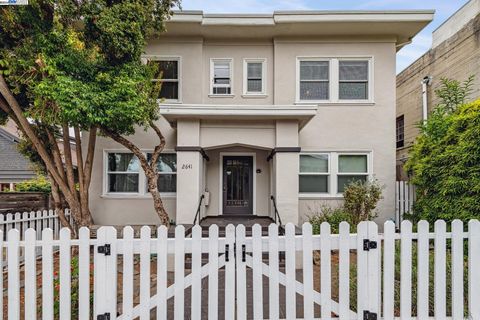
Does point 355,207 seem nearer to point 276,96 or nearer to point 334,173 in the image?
point 334,173

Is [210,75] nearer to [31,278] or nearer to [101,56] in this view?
[101,56]

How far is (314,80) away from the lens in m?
10.2

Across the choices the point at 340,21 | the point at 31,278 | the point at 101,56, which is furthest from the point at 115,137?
the point at 340,21

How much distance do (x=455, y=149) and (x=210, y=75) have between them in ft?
24.6

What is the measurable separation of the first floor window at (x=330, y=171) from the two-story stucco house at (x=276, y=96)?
33 millimetres

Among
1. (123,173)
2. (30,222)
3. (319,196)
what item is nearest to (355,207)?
(319,196)

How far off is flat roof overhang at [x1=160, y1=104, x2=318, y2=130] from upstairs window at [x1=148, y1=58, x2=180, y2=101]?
83.2 inches

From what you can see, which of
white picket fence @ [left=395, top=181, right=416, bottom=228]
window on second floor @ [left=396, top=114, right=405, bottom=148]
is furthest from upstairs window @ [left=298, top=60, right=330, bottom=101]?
window on second floor @ [left=396, top=114, right=405, bottom=148]

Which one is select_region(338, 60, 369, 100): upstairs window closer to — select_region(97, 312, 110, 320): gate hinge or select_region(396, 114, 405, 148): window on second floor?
select_region(396, 114, 405, 148): window on second floor

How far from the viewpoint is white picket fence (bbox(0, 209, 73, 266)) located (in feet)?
21.5

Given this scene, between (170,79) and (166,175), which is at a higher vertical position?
(170,79)

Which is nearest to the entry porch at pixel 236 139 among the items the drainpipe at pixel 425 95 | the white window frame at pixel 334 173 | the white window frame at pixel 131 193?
the white window frame at pixel 131 193

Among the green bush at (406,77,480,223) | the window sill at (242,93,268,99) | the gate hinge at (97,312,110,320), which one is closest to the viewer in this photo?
the gate hinge at (97,312,110,320)

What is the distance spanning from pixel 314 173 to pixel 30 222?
26.4 feet
